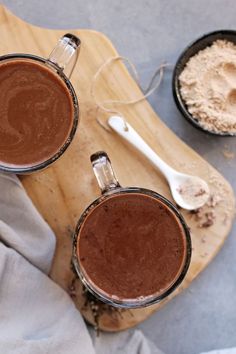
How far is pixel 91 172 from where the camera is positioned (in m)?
1.61

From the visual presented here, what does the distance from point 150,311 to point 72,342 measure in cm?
24

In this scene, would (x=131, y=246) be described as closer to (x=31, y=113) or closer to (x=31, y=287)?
(x=31, y=287)

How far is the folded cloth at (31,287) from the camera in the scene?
150 centimetres

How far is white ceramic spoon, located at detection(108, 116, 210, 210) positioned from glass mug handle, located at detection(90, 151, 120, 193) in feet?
0.68

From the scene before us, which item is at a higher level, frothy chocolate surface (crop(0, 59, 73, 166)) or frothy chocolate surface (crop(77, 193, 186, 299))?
frothy chocolate surface (crop(0, 59, 73, 166))

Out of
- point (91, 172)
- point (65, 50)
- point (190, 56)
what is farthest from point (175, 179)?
point (65, 50)

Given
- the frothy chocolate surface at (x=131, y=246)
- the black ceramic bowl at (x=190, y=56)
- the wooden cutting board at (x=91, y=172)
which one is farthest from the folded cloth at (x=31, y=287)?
the black ceramic bowl at (x=190, y=56)

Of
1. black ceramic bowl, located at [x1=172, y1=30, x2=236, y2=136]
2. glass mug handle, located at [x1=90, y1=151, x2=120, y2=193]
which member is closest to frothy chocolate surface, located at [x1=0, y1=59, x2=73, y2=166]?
glass mug handle, located at [x1=90, y1=151, x2=120, y2=193]

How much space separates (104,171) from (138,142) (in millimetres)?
227

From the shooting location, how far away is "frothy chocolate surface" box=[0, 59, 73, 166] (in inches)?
56.7

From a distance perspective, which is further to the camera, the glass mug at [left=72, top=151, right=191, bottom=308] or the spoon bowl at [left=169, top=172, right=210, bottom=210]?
the spoon bowl at [left=169, top=172, right=210, bottom=210]

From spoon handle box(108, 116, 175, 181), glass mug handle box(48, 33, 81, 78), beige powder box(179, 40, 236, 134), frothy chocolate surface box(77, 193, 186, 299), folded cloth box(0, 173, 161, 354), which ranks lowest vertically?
folded cloth box(0, 173, 161, 354)

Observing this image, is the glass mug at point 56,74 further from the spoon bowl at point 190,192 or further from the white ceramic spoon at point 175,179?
the spoon bowl at point 190,192

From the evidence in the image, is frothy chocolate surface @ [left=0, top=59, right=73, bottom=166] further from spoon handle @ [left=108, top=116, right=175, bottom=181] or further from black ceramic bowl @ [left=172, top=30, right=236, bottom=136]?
black ceramic bowl @ [left=172, top=30, right=236, bottom=136]
